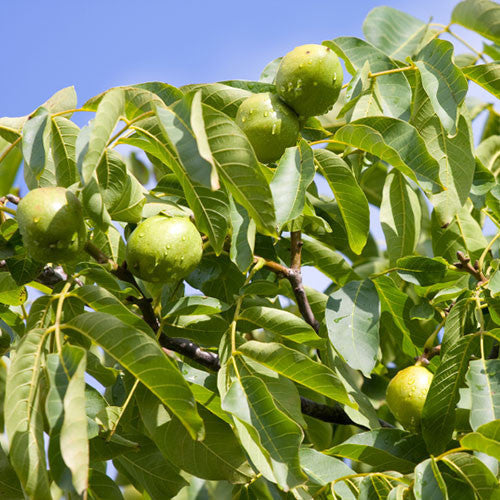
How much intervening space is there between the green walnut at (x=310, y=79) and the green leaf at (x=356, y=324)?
0.45 metres

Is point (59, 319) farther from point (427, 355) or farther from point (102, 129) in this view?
point (427, 355)

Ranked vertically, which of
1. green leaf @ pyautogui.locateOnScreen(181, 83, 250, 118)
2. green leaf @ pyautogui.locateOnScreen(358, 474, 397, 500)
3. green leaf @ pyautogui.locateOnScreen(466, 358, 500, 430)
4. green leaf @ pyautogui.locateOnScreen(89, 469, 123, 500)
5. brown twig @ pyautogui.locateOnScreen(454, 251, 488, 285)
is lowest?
green leaf @ pyautogui.locateOnScreen(89, 469, 123, 500)

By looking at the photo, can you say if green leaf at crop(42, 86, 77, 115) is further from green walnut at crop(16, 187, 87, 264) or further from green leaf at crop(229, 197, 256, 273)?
green leaf at crop(229, 197, 256, 273)

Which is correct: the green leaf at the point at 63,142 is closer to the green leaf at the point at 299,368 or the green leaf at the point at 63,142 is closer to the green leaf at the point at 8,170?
the green leaf at the point at 299,368

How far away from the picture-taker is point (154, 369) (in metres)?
1.20

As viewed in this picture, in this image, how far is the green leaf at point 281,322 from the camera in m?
1.54

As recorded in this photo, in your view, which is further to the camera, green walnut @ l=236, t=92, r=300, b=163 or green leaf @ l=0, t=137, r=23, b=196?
green leaf @ l=0, t=137, r=23, b=196

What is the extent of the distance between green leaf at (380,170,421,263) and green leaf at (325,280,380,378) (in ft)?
0.73

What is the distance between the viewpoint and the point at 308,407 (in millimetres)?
1857

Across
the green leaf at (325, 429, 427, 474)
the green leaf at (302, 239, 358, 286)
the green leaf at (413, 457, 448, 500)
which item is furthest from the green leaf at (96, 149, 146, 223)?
the green leaf at (413, 457, 448, 500)

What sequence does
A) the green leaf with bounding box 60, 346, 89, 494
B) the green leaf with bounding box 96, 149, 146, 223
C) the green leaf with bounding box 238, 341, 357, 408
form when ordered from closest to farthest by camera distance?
the green leaf with bounding box 60, 346, 89, 494 → the green leaf with bounding box 238, 341, 357, 408 → the green leaf with bounding box 96, 149, 146, 223

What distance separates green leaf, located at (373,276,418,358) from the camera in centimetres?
182

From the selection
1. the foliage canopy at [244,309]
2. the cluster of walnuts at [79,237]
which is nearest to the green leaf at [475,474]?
the foliage canopy at [244,309]

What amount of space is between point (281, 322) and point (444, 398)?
1.35 ft
